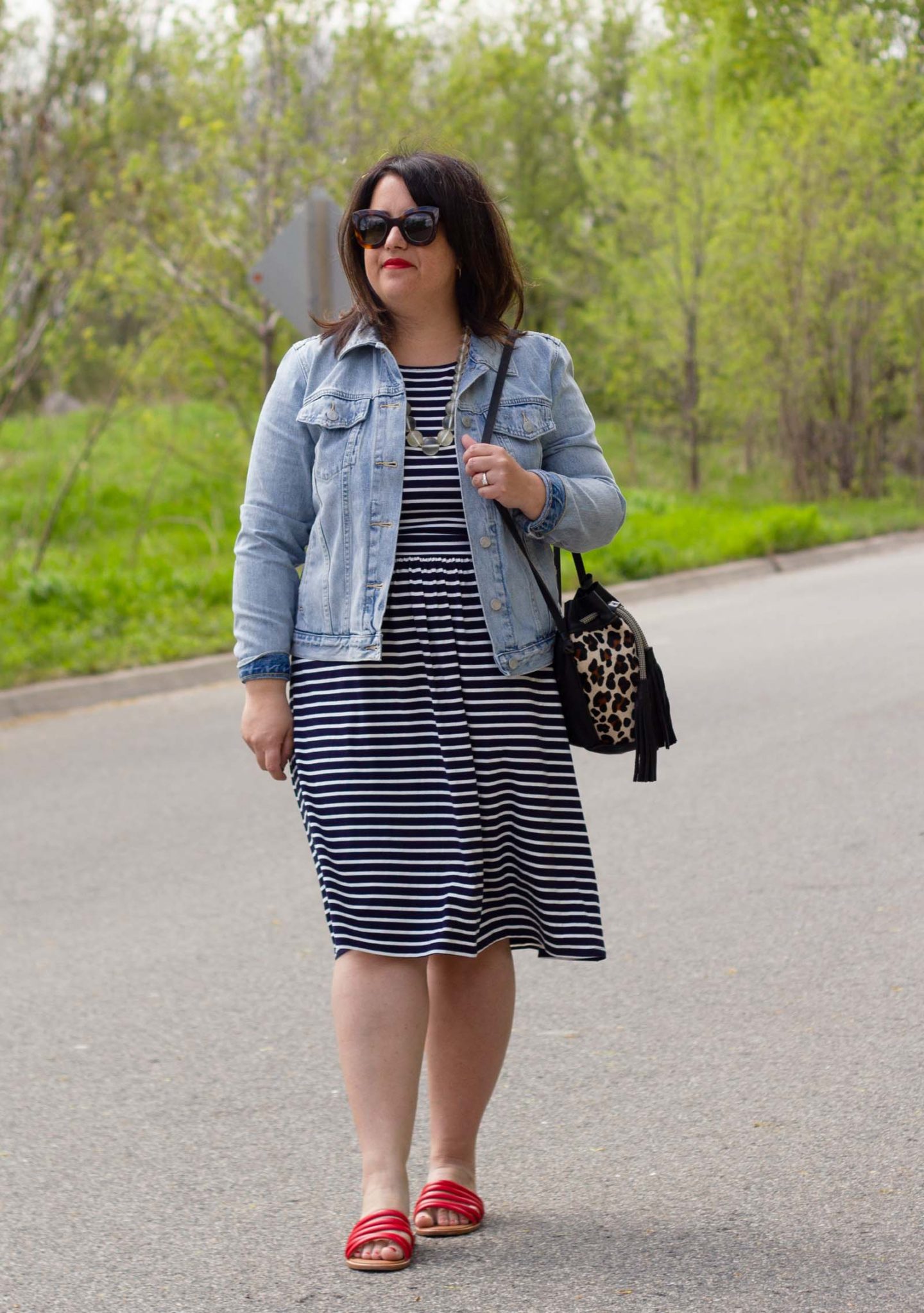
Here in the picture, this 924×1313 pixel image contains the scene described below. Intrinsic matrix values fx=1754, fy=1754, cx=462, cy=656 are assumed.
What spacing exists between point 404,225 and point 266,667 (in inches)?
31.7

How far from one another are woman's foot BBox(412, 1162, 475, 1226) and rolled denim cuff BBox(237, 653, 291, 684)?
0.95 meters

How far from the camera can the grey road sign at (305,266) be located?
11.7 meters

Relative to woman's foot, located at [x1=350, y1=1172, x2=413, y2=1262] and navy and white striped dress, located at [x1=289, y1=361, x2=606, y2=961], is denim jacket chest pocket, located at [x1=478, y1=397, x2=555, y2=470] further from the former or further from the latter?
woman's foot, located at [x1=350, y1=1172, x2=413, y2=1262]

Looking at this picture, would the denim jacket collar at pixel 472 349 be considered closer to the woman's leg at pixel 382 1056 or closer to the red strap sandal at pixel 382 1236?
the woman's leg at pixel 382 1056

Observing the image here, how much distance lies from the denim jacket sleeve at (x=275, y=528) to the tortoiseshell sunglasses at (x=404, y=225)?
24 centimetres

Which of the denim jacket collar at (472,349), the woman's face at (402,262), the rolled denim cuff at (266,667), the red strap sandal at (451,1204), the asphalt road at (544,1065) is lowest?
the asphalt road at (544,1065)

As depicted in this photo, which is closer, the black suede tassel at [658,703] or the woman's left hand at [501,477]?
the woman's left hand at [501,477]

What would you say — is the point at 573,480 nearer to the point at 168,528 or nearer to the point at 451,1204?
the point at 451,1204

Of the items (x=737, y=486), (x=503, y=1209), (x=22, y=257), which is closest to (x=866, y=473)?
(x=737, y=486)

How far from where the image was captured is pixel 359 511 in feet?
9.93

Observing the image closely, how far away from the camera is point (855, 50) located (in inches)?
993

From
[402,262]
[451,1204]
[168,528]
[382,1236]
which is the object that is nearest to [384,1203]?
[382,1236]

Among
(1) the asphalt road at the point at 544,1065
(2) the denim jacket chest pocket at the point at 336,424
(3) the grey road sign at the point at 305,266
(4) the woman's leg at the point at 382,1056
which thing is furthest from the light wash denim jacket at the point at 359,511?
(3) the grey road sign at the point at 305,266

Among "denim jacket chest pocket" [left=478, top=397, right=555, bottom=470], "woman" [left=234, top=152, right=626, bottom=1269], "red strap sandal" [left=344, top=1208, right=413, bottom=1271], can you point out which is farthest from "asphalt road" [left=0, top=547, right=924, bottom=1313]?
"denim jacket chest pocket" [left=478, top=397, right=555, bottom=470]
